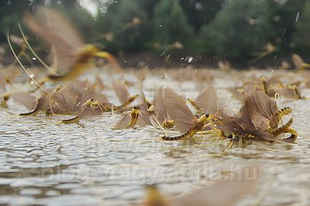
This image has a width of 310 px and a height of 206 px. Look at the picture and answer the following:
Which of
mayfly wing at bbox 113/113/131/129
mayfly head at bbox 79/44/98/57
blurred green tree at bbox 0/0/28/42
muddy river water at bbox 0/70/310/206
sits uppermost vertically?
blurred green tree at bbox 0/0/28/42

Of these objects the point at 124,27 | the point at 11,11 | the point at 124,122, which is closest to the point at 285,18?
the point at 124,27

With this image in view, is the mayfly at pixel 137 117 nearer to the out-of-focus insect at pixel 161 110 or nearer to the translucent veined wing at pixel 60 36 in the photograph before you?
the out-of-focus insect at pixel 161 110

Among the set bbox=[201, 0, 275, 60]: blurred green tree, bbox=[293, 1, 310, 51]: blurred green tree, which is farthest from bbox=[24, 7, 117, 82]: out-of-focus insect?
bbox=[293, 1, 310, 51]: blurred green tree

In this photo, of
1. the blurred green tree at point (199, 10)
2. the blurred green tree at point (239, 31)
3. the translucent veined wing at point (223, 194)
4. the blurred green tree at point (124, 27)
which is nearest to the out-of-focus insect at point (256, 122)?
the translucent veined wing at point (223, 194)

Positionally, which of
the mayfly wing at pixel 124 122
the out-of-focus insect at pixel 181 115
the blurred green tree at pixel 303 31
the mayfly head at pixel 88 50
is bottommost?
the mayfly wing at pixel 124 122

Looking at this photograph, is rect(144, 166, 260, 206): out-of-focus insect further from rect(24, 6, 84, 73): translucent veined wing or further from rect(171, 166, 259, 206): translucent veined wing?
rect(24, 6, 84, 73): translucent veined wing

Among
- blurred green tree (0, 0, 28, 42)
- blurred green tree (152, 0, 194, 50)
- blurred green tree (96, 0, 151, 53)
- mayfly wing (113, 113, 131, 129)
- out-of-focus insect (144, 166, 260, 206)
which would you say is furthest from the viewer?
blurred green tree (0, 0, 28, 42)
